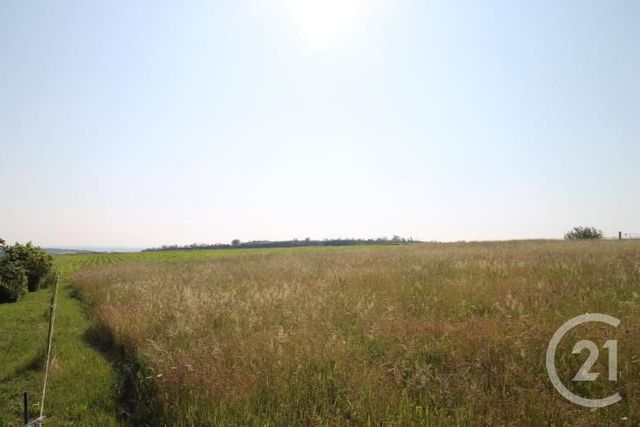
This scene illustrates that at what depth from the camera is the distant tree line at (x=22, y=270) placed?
1770 centimetres

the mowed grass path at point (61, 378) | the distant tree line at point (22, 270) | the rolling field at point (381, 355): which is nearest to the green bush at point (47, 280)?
the distant tree line at point (22, 270)

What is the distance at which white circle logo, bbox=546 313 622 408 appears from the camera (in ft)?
12.4

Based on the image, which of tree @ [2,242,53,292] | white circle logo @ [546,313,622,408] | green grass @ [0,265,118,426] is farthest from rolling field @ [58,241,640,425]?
tree @ [2,242,53,292]

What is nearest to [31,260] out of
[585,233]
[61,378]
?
[61,378]

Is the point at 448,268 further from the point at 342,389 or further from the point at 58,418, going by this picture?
the point at 58,418

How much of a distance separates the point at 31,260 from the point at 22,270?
4422 millimetres

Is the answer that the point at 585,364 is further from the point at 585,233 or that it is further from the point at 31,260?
the point at 585,233

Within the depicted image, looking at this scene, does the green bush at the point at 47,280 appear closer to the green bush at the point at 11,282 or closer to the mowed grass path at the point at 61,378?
the green bush at the point at 11,282

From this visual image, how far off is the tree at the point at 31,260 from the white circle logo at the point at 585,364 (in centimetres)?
2708

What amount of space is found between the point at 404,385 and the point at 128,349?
18.8 feet

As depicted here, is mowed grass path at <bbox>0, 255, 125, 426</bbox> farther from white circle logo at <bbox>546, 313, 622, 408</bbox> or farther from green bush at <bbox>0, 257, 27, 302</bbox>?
green bush at <bbox>0, 257, 27, 302</bbox>

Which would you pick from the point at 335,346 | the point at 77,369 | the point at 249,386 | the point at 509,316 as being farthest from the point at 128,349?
the point at 509,316

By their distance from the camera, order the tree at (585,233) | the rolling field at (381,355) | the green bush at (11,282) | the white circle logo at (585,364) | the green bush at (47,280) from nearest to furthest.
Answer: the white circle logo at (585,364)
the rolling field at (381,355)
the green bush at (11,282)
the green bush at (47,280)
the tree at (585,233)

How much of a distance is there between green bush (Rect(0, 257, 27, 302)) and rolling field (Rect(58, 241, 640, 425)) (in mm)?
13545
